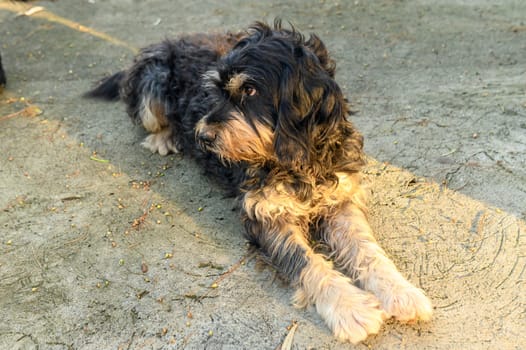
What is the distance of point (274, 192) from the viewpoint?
3893mm

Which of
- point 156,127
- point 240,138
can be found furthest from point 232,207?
point 156,127

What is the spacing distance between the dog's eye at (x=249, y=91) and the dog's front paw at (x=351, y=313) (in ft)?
4.76

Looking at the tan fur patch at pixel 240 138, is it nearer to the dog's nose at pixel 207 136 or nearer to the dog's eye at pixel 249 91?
the dog's nose at pixel 207 136

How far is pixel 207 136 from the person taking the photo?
12.1 ft

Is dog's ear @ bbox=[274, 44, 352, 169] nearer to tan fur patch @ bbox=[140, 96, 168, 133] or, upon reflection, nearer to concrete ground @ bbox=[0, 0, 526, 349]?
concrete ground @ bbox=[0, 0, 526, 349]

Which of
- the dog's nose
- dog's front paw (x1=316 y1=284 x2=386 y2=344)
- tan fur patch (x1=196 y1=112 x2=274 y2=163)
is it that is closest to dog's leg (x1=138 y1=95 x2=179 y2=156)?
the dog's nose

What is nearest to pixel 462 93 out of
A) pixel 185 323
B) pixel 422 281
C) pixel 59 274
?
pixel 422 281

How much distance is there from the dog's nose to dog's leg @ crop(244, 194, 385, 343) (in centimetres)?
60

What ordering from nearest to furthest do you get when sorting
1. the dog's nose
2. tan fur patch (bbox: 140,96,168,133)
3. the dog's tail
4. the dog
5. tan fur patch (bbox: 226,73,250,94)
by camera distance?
the dog, tan fur patch (bbox: 226,73,250,94), the dog's nose, tan fur patch (bbox: 140,96,168,133), the dog's tail

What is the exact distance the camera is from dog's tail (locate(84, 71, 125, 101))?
6.43m

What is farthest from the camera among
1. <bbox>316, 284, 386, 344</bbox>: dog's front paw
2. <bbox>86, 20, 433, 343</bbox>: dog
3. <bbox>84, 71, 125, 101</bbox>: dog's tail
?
<bbox>84, 71, 125, 101</bbox>: dog's tail

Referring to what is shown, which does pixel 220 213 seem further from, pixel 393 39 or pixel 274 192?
pixel 393 39

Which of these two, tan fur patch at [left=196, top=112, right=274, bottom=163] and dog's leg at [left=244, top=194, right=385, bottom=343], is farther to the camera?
tan fur patch at [left=196, top=112, right=274, bottom=163]

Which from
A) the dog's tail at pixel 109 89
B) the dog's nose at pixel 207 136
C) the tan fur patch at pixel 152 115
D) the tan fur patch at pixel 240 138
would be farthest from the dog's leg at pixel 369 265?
the dog's tail at pixel 109 89
